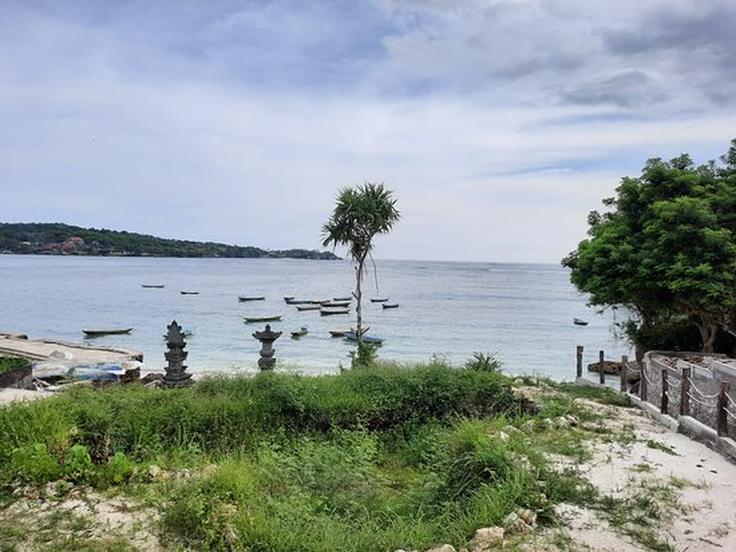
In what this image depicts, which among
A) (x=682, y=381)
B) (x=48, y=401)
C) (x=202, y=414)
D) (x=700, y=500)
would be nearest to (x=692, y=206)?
(x=682, y=381)

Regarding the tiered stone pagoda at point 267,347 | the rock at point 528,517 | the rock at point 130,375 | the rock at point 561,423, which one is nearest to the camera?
the rock at point 528,517

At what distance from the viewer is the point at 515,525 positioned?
5383 mm

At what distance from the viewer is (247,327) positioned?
135ft

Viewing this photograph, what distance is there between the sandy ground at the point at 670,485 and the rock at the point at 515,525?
1.42ft

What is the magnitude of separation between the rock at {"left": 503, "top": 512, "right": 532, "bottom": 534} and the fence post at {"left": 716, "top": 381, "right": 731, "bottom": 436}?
5283 millimetres

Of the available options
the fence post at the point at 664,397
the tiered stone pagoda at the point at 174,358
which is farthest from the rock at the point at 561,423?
the tiered stone pagoda at the point at 174,358

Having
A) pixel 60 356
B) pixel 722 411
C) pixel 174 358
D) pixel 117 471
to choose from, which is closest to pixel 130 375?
pixel 60 356

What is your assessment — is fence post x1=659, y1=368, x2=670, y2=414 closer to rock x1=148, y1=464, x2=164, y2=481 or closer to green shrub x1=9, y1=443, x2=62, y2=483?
rock x1=148, y1=464, x2=164, y2=481

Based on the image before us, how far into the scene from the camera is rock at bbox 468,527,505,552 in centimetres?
501

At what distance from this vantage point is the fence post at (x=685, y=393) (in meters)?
10.2

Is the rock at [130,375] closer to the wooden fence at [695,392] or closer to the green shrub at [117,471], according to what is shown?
the green shrub at [117,471]

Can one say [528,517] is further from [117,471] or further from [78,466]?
[78,466]

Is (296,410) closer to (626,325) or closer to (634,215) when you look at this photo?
(634,215)

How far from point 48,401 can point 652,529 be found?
8439mm
